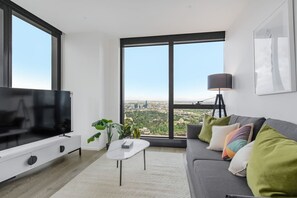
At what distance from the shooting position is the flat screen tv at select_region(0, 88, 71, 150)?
2195 mm

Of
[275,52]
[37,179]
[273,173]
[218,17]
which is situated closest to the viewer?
[273,173]

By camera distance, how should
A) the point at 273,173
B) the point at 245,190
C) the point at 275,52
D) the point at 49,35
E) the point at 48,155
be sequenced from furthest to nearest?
the point at 49,35, the point at 48,155, the point at 275,52, the point at 245,190, the point at 273,173

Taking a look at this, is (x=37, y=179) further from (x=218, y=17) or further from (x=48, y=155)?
(x=218, y=17)

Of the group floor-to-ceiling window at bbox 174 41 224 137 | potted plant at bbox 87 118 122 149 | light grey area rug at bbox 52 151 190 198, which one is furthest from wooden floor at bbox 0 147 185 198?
floor-to-ceiling window at bbox 174 41 224 137

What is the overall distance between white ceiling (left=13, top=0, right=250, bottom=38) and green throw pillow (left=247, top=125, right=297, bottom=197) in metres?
2.33

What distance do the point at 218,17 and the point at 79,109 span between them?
10.9 feet

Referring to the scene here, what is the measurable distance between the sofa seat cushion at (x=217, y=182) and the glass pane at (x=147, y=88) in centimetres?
251

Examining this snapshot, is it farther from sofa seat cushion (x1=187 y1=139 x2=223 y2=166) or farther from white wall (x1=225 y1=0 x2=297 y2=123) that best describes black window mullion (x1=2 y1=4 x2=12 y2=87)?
white wall (x1=225 y1=0 x2=297 y2=123)

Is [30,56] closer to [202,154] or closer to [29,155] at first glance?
[29,155]

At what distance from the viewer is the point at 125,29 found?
12.0ft

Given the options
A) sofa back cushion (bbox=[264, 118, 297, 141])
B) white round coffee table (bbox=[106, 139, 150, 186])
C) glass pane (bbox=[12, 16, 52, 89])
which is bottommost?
white round coffee table (bbox=[106, 139, 150, 186])

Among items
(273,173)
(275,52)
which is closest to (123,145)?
(273,173)

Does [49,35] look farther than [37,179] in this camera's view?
Yes

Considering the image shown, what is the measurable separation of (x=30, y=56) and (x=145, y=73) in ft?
7.60
